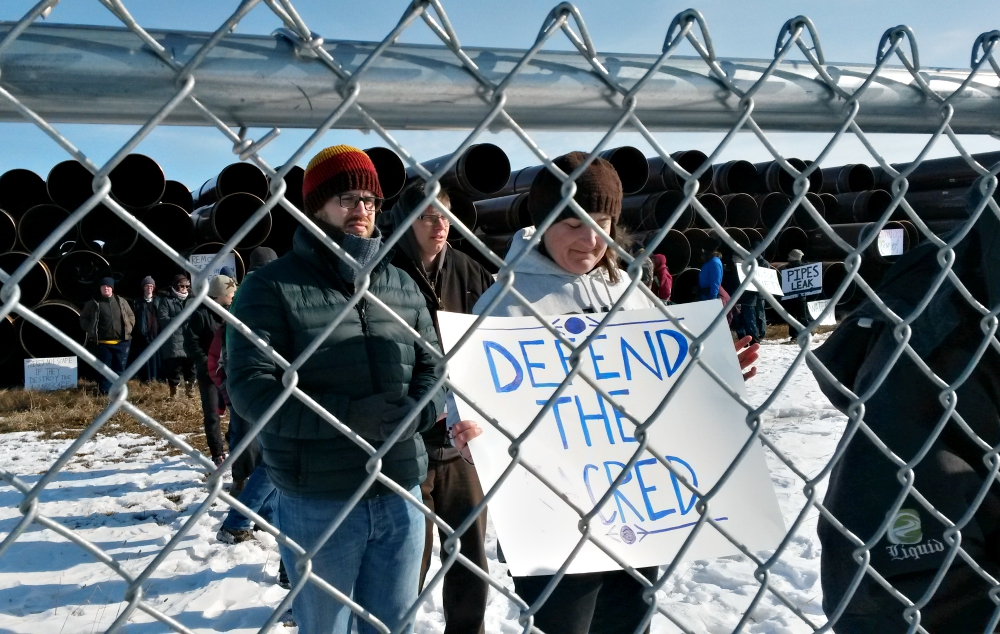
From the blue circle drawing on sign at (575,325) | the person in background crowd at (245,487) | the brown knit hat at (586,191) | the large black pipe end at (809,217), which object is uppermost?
the large black pipe end at (809,217)

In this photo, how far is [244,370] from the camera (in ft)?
5.76

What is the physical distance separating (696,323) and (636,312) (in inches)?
7.0

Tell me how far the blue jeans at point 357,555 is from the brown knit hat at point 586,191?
78cm

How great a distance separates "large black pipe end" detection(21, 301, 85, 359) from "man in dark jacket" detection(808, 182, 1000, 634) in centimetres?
917

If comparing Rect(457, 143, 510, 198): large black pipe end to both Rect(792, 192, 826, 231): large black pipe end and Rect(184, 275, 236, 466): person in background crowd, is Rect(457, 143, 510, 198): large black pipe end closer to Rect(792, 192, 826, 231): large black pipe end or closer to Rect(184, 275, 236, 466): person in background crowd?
Rect(184, 275, 236, 466): person in background crowd

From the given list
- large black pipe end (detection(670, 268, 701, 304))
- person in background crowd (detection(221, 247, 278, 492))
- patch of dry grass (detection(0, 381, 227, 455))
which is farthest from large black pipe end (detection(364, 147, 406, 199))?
large black pipe end (detection(670, 268, 701, 304))

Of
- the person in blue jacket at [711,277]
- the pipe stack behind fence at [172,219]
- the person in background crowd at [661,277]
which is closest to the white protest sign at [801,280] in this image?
the pipe stack behind fence at [172,219]

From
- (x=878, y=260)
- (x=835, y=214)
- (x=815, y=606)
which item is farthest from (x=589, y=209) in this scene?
(x=835, y=214)

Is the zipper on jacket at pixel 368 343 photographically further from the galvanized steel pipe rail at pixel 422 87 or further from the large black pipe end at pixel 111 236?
the large black pipe end at pixel 111 236

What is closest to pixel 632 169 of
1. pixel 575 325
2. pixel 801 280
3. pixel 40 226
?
pixel 801 280

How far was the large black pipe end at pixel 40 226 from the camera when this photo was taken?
8734 millimetres

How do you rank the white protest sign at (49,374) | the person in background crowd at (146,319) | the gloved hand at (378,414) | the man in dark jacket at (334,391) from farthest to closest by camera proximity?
the white protest sign at (49,374), the person in background crowd at (146,319), the man in dark jacket at (334,391), the gloved hand at (378,414)

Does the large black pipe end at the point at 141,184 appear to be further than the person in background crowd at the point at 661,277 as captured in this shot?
No

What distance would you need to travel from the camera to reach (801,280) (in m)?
9.38
